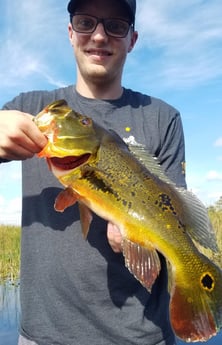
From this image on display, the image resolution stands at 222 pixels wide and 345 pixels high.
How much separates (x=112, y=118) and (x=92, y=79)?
362mm

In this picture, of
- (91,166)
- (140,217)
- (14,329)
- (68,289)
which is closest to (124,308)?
(68,289)

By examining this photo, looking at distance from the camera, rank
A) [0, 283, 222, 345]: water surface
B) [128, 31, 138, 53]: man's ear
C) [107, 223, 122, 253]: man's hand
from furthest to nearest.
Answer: [0, 283, 222, 345]: water surface < [128, 31, 138, 53]: man's ear < [107, 223, 122, 253]: man's hand

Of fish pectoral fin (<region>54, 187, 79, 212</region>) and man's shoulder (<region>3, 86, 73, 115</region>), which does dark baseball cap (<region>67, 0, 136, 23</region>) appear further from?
fish pectoral fin (<region>54, 187, 79, 212</region>)

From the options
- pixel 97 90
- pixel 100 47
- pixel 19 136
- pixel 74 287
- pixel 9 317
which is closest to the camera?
pixel 19 136

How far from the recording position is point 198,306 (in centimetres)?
239

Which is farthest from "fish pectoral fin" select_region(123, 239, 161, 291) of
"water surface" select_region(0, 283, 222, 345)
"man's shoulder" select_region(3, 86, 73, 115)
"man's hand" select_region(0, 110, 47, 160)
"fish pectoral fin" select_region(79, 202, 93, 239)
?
"water surface" select_region(0, 283, 222, 345)

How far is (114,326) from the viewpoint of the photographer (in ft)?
9.55

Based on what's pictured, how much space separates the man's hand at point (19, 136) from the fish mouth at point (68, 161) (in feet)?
0.44

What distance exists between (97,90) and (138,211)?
1436 millimetres

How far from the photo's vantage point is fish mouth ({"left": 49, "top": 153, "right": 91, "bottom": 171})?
2.57 meters

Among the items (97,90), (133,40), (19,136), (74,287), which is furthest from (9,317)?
(19,136)

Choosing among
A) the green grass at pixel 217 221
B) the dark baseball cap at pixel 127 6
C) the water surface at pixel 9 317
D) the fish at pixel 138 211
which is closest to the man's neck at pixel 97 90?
the dark baseball cap at pixel 127 6

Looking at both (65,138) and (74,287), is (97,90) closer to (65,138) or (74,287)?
(65,138)

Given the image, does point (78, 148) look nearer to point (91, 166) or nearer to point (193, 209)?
point (91, 166)
